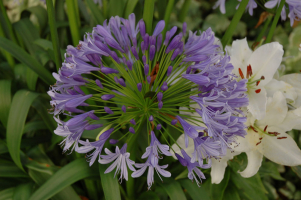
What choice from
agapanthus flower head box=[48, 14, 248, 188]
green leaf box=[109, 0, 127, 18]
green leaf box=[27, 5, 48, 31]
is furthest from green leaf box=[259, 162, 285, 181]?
green leaf box=[27, 5, 48, 31]

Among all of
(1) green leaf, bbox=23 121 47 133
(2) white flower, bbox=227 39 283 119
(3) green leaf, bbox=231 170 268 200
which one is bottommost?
(3) green leaf, bbox=231 170 268 200

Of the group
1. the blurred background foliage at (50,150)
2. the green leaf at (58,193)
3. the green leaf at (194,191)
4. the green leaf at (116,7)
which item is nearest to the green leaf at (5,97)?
the blurred background foliage at (50,150)

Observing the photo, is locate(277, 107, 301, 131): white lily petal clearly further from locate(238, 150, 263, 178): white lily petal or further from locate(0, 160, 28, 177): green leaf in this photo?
locate(0, 160, 28, 177): green leaf

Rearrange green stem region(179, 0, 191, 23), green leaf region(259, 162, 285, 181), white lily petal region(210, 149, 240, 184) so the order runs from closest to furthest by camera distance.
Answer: white lily petal region(210, 149, 240, 184) → green leaf region(259, 162, 285, 181) → green stem region(179, 0, 191, 23)

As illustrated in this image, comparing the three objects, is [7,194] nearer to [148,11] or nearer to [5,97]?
[5,97]

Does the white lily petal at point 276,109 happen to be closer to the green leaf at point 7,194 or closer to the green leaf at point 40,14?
the green leaf at point 7,194

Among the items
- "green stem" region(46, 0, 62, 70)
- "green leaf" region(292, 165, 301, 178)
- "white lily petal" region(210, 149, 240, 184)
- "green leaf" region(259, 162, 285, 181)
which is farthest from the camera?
"green leaf" region(259, 162, 285, 181)

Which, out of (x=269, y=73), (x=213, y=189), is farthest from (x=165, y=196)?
(x=269, y=73)
